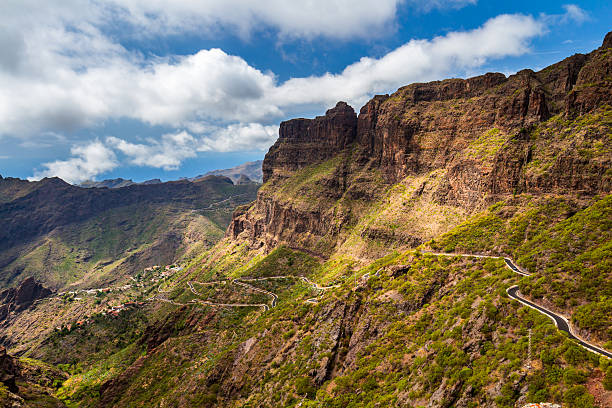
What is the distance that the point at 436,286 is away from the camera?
54875 millimetres

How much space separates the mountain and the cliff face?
0.45 meters

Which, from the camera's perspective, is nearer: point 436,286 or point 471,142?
point 436,286

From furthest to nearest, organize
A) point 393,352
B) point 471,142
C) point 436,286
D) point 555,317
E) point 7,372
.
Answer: point 471,142 < point 7,372 < point 436,286 < point 393,352 < point 555,317

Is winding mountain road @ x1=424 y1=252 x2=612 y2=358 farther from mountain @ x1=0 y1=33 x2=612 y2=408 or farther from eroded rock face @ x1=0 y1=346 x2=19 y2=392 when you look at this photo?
eroded rock face @ x1=0 y1=346 x2=19 y2=392

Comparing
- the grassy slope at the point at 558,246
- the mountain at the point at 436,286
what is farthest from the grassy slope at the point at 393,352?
the grassy slope at the point at 558,246

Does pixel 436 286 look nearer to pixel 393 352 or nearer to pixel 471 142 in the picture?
pixel 393 352

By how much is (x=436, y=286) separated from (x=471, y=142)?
214 ft

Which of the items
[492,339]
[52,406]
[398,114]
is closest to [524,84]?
[398,114]

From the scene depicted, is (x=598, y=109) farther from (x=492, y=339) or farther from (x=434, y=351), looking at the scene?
(x=434, y=351)

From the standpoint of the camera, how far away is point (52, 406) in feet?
276

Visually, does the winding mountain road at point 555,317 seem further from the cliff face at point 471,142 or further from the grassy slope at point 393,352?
the cliff face at point 471,142

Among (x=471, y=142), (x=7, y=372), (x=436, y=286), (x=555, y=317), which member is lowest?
(x=7, y=372)

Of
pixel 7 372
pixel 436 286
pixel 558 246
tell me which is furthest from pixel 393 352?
pixel 7 372

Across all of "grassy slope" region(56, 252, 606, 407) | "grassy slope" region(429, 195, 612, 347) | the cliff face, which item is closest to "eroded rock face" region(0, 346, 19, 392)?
"grassy slope" region(56, 252, 606, 407)
